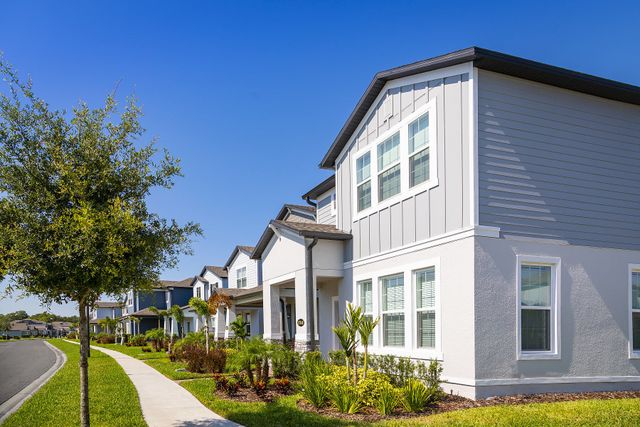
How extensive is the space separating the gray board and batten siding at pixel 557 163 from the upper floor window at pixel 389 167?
297 cm

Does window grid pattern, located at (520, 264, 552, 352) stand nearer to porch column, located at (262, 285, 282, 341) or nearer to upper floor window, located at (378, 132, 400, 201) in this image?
Result: upper floor window, located at (378, 132, 400, 201)

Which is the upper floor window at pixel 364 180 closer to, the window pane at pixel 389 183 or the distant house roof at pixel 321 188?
the window pane at pixel 389 183

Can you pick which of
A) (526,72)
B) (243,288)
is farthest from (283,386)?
(243,288)

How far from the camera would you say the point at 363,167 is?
15375 mm

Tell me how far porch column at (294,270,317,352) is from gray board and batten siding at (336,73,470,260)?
5.48 feet

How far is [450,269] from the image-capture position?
1109 cm

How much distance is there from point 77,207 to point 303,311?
348 inches

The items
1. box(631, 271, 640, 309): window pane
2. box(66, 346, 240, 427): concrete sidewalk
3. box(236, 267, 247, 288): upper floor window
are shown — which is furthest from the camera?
box(236, 267, 247, 288): upper floor window

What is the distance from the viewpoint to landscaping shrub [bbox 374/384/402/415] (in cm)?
988

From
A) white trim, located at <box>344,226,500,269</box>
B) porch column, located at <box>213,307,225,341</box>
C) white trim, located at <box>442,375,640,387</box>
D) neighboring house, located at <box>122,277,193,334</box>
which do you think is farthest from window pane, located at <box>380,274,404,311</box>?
neighboring house, located at <box>122,277,193,334</box>

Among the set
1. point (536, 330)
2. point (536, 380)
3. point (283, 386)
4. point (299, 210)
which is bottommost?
point (283, 386)

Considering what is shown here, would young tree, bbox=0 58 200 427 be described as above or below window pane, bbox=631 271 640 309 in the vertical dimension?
above

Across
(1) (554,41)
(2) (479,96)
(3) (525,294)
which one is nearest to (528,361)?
(3) (525,294)

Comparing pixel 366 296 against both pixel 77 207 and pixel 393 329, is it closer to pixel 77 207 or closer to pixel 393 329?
pixel 393 329
